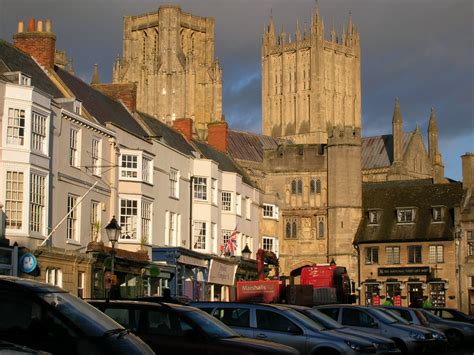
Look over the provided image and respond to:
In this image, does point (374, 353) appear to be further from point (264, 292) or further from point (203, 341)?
point (264, 292)

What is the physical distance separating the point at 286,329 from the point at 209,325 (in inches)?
144

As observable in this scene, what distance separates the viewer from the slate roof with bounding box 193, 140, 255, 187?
173 feet

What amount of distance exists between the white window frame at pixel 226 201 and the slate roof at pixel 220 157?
274 cm

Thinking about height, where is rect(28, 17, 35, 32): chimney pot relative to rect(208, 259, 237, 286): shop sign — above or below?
above

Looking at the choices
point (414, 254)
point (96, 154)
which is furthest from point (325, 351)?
point (414, 254)

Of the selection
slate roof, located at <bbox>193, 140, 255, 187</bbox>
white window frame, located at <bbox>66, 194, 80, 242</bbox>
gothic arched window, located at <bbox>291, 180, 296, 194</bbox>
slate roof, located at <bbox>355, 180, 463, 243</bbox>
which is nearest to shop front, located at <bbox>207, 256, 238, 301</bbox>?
slate roof, located at <bbox>193, 140, 255, 187</bbox>

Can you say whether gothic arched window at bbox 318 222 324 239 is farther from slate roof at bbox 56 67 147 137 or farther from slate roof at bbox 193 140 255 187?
slate roof at bbox 56 67 147 137

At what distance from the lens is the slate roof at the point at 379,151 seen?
433 feet

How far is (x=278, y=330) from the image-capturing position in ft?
62.0

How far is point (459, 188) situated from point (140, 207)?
42516 millimetres

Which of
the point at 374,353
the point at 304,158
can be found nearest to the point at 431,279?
the point at 304,158

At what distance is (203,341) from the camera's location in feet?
49.5

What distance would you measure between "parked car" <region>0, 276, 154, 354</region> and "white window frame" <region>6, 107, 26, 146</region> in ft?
63.3

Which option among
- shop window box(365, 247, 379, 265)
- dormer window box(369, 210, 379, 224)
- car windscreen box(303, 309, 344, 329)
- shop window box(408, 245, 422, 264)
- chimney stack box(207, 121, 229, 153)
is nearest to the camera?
car windscreen box(303, 309, 344, 329)
